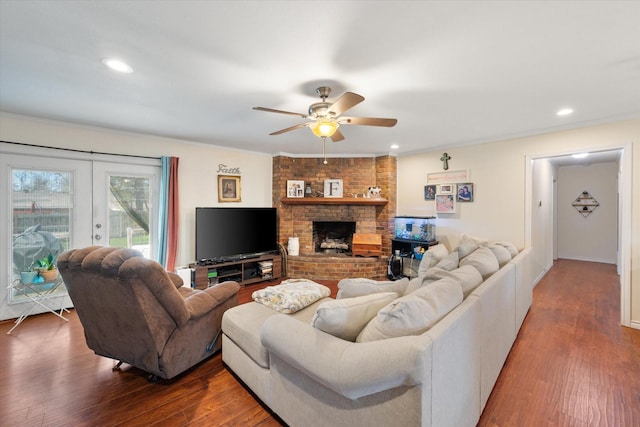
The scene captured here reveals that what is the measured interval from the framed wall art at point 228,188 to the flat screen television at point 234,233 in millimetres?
381

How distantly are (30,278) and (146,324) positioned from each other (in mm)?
2324

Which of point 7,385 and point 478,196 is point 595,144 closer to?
point 478,196

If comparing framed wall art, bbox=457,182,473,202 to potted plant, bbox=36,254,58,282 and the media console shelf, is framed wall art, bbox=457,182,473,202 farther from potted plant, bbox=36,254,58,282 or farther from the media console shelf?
potted plant, bbox=36,254,58,282

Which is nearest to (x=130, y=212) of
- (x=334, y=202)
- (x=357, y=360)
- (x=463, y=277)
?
(x=334, y=202)

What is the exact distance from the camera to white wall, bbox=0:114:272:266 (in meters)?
3.19

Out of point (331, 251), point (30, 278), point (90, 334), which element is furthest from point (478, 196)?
point (30, 278)

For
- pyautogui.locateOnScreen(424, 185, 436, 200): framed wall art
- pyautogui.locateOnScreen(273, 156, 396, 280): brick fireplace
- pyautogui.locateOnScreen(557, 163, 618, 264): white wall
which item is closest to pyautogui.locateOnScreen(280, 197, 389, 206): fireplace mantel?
pyautogui.locateOnScreen(273, 156, 396, 280): brick fireplace

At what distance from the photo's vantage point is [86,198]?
3.52 m

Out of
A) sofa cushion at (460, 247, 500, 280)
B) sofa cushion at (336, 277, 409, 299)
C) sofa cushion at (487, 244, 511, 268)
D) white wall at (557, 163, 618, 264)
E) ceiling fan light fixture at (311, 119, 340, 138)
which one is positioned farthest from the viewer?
white wall at (557, 163, 618, 264)

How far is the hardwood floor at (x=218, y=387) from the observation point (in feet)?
5.56

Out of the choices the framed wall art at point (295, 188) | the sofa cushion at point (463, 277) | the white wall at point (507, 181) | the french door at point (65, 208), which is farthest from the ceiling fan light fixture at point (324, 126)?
the white wall at point (507, 181)

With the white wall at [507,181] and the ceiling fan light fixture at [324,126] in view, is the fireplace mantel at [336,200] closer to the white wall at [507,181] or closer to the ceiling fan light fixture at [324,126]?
the white wall at [507,181]

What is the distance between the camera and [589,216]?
6.34 m

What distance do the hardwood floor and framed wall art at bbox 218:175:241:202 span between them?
8.27 ft
